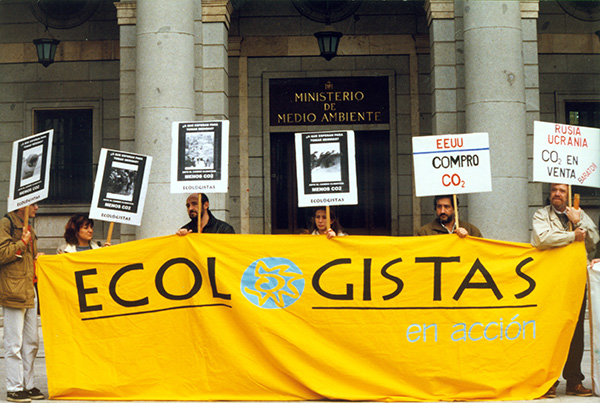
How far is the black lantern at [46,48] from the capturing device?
1609 centimetres

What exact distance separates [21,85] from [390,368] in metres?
12.4

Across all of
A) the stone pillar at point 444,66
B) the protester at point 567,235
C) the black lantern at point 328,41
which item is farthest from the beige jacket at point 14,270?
the black lantern at point 328,41

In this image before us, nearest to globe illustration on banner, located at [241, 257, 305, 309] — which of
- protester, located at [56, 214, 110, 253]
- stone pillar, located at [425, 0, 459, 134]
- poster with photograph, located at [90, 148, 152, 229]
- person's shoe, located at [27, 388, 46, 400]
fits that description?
poster with photograph, located at [90, 148, 152, 229]

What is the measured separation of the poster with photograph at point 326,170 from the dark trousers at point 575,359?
2.60 metres

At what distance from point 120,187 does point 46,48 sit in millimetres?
8347

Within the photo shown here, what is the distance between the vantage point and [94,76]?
17.6 m

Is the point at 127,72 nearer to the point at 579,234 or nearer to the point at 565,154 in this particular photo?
the point at 565,154

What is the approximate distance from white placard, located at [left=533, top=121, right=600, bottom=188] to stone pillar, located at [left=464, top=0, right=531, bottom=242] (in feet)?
13.2

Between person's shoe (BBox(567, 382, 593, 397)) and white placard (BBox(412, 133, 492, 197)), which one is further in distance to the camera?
white placard (BBox(412, 133, 492, 197))

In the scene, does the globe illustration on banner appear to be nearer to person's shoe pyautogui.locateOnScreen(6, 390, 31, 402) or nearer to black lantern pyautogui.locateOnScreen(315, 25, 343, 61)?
person's shoe pyautogui.locateOnScreen(6, 390, 31, 402)

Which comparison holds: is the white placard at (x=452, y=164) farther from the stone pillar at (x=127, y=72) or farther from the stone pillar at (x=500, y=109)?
the stone pillar at (x=127, y=72)

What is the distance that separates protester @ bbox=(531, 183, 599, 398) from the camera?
827 cm

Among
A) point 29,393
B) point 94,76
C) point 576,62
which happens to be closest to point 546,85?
point 576,62

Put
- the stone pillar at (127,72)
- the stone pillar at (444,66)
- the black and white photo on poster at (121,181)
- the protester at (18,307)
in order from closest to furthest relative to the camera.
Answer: the protester at (18,307)
the black and white photo on poster at (121,181)
the stone pillar at (444,66)
the stone pillar at (127,72)
